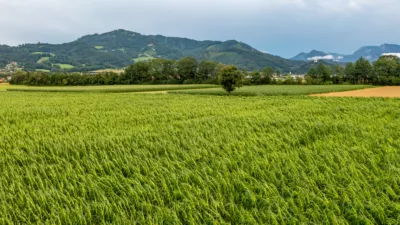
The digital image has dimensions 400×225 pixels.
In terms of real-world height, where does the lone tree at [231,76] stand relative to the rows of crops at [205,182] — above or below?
above

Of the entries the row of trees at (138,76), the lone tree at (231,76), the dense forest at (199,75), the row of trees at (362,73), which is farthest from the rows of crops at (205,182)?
the row of trees at (138,76)

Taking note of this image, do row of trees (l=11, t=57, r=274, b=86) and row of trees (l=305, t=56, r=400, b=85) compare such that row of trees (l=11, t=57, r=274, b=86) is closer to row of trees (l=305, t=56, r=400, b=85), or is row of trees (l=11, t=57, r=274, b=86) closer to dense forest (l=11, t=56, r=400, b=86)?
dense forest (l=11, t=56, r=400, b=86)

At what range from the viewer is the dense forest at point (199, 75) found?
88.7 metres

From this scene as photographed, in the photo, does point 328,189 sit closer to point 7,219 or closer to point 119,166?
point 119,166

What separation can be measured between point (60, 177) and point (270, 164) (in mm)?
5831

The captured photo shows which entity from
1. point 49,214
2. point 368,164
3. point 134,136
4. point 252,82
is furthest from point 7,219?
point 252,82

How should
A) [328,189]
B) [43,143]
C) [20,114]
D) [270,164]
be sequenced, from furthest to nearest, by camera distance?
[20,114]
[43,143]
[270,164]
[328,189]

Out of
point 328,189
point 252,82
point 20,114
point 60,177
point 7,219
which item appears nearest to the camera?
point 7,219

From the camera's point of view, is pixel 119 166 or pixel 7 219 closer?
pixel 7 219

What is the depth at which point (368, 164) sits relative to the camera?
25.4 feet

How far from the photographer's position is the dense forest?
88650 millimetres

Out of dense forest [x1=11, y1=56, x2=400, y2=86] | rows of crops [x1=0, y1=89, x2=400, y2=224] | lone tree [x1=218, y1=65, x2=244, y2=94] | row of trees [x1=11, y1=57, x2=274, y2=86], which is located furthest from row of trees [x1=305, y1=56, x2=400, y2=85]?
rows of crops [x1=0, y1=89, x2=400, y2=224]

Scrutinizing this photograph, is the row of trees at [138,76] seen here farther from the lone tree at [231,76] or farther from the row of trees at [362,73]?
the lone tree at [231,76]

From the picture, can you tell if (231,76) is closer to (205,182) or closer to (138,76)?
(205,182)
